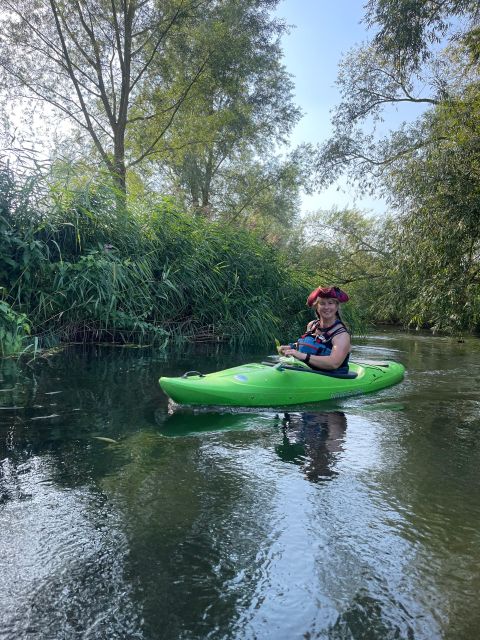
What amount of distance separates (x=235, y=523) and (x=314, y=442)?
1.35 metres

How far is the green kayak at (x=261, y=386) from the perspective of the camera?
4.14 metres

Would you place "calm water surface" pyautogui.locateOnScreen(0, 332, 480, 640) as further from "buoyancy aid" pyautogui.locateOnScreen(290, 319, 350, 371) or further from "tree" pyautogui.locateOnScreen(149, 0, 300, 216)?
"tree" pyautogui.locateOnScreen(149, 0, 300, 216)

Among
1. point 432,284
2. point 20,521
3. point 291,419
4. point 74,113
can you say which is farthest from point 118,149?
point 20,521

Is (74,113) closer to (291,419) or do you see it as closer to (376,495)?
(291,419)

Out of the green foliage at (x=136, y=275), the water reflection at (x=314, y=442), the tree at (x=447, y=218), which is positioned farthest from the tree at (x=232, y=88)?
the water reflection at (x=314, y=442)

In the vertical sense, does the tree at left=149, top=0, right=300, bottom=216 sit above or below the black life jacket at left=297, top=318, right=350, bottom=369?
above

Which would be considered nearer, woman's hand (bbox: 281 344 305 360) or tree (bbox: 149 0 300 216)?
woman's hand (bbox: 281 344 305 360)

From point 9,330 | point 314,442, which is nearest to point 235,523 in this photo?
point 314,442

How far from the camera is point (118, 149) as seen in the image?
1203 centimetres

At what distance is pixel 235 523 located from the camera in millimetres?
2246

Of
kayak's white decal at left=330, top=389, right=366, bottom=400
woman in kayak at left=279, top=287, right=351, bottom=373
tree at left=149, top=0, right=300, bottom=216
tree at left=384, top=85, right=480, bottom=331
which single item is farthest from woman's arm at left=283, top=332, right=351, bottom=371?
tree at left=149, top=0, right=300, bottom=216

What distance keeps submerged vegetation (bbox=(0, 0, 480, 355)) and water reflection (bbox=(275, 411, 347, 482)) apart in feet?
10.6

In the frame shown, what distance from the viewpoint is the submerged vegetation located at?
6859mm

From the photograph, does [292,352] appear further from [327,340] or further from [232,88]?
[232,88]
